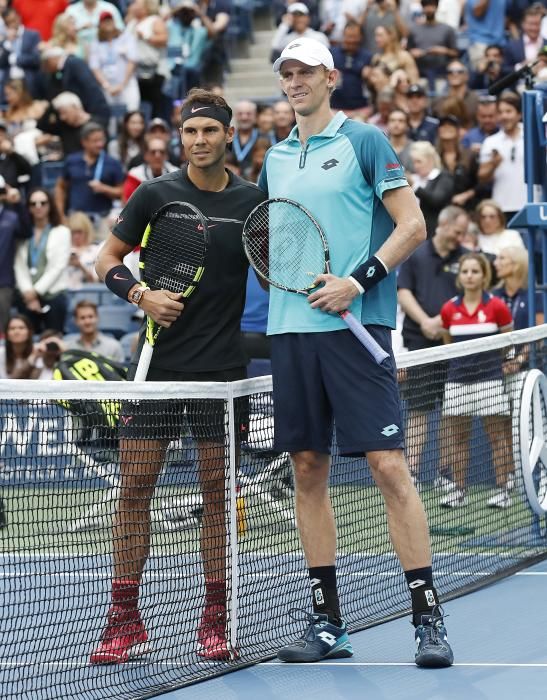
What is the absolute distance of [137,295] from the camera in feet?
19.1

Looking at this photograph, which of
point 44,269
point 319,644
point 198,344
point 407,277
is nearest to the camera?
point 319,644

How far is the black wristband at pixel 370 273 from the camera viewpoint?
5445 mm

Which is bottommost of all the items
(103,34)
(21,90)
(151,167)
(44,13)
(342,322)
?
(342,322)

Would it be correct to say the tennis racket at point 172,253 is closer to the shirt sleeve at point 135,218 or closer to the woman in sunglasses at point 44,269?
the shirt sleeve at point 135,218

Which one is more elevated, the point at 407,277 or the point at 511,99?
the point at 511,99

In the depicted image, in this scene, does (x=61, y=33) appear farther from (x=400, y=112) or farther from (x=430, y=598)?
(x=430, y=598)

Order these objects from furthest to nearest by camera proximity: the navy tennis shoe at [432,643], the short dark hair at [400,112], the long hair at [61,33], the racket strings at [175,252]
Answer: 1. the long hair at [61,33]
2. the short dark hair at [400,112]
3. the racket strings at [175,252]
4. the navy tennis shoe at [432,643]

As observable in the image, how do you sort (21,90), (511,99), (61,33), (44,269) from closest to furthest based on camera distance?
(511,99), (44,269), (21,90), (61,33)

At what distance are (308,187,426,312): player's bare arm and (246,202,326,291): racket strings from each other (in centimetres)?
11

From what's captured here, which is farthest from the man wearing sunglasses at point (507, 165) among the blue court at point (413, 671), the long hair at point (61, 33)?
the blue court at point (413, 671)

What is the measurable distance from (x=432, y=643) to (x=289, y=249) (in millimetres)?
1561

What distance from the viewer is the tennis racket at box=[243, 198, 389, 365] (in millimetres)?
5512

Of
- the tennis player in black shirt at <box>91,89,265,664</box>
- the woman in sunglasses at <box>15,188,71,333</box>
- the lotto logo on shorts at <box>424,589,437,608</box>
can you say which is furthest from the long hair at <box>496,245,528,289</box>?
the lotto logo on shorts at <box>424,589,437,608</box>

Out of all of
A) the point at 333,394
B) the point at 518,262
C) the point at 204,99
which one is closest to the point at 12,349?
the point at 518,262
